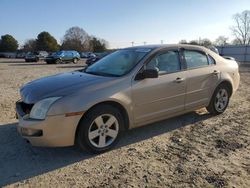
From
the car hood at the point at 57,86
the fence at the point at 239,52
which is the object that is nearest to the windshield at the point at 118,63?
the car hood at the point at 57,86

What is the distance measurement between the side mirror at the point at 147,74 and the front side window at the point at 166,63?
246 mm

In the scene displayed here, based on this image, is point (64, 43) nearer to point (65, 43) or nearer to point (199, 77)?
point (65, 43)

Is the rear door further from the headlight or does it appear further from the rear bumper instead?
the headlight

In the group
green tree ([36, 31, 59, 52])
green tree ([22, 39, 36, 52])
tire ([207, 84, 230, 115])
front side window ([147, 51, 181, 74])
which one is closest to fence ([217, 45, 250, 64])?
tire ([207, 84, 230, 115])

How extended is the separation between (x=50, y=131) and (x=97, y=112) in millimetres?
724

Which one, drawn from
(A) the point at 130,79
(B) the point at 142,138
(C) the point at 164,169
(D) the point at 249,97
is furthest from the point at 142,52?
(D) the point at 249,97

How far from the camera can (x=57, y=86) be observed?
A: 477cm

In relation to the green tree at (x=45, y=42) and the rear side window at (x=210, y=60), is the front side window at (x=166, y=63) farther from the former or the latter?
the green tree at (x=45, y=42)

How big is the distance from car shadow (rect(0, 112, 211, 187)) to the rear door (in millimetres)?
607

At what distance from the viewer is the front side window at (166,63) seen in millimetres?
5482

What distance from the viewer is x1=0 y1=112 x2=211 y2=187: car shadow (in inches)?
163

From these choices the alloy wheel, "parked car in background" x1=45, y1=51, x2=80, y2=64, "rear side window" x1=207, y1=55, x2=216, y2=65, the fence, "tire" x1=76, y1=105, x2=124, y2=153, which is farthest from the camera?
the fence

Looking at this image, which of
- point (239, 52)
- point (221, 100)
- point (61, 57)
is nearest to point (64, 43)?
point (61, 57)

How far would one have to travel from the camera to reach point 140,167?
4.22 m
